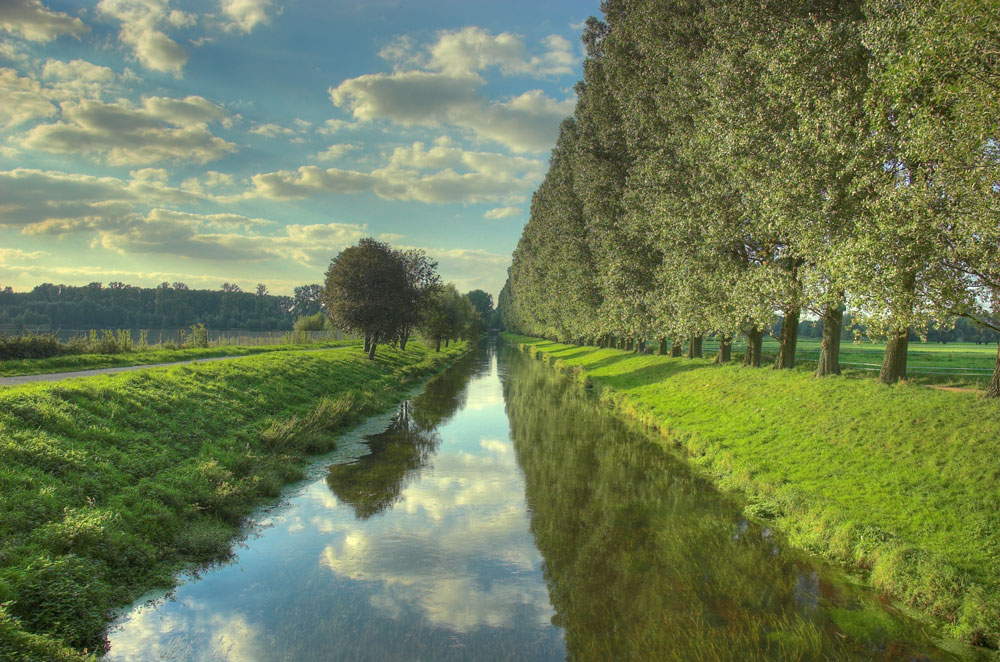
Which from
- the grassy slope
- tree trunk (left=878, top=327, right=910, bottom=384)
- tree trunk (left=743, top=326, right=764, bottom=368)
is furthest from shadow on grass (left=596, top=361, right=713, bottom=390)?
the grassy slope

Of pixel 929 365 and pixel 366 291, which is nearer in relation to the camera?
pixel 929 365

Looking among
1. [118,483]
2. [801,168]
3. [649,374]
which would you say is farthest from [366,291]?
[801,168]

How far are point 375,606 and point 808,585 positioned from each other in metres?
6.92

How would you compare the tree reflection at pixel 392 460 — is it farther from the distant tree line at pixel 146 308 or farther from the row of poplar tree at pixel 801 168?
the distant tree line at pixel 146 308

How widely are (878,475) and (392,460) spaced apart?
1292cm

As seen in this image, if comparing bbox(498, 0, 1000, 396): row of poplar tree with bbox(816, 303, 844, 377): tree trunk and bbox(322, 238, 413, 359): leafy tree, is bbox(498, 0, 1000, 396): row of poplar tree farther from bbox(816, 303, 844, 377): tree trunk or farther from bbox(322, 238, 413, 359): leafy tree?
bbox(322, 238, 413, 359): leafy tree

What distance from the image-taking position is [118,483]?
10.1 m

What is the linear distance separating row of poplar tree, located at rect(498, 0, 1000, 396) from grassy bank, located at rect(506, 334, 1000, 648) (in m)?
2.07

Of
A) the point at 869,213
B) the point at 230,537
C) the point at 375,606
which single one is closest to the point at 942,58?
the point at 869,213

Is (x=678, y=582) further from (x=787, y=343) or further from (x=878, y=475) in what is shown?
(x=787, y=343)

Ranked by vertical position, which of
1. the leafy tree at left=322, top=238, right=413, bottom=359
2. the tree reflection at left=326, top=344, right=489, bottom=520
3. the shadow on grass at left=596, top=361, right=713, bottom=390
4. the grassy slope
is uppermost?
the leafy tree at left=322, top=238, right=413, bottom=359

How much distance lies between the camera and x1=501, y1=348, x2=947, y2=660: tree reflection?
6988 mm

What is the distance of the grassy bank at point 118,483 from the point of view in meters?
6.69

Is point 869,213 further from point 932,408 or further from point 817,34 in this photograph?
point 817,34
